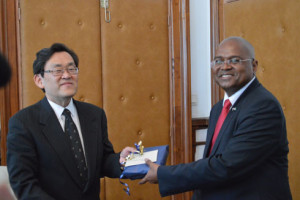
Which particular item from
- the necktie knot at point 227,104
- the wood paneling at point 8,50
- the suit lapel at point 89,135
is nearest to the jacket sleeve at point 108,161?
the suit lapel at point 89,135

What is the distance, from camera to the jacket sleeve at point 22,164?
160 centimetres

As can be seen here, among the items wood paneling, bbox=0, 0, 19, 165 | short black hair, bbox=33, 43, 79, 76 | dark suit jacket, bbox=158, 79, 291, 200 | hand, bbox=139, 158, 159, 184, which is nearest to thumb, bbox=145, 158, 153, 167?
hand, bbox=139, 158, 159, 184

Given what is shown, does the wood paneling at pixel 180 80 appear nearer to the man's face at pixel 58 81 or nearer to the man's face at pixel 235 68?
the man's face at pixel 235 68

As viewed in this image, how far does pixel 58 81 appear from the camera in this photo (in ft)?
6.13

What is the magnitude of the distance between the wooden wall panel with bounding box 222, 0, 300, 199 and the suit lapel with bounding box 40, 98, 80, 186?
1.94 metres

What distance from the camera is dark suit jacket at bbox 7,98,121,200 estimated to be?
1.62m

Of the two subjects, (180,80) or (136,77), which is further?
(180,80)

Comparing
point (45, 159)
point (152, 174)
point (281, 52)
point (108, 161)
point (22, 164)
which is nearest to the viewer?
point (22, 164)

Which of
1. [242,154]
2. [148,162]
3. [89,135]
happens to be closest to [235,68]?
[242,154]

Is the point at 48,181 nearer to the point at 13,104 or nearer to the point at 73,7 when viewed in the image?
the point at 13,104

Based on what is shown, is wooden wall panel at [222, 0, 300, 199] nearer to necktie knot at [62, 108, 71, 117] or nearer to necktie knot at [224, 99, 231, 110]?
necktie knot at [224, 99, 231, 110]

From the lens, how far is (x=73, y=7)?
2.82 meters

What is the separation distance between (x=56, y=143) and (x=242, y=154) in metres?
1.03

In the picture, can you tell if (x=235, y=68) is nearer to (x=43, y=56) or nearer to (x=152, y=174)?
(x=152, y=174)
